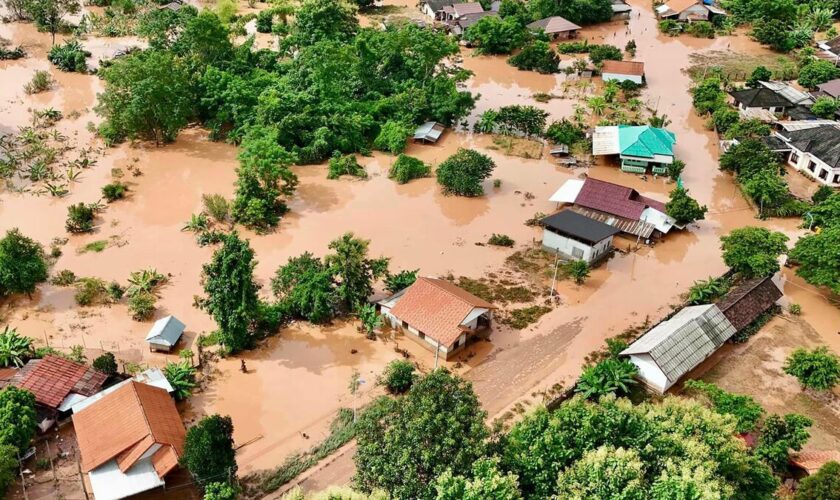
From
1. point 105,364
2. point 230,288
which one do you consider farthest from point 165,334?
point 230,288

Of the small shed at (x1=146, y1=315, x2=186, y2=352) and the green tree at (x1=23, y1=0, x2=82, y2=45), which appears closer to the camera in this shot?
the small shed at (x1=146, y1=315, x2=186, y2=352)

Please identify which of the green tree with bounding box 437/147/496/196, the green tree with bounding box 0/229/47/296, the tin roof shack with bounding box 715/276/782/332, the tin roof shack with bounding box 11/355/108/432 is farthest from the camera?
the green tree with bounding box 437/147/496/196

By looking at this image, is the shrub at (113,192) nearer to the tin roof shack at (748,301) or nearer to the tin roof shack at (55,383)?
the tin roof shack at (55,383)

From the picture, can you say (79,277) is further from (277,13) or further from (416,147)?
(277,13)

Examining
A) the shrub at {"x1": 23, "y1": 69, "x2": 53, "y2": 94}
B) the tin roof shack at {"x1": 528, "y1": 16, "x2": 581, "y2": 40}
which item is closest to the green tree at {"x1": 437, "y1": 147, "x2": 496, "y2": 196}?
the tin roof shack at {"x1": 528, "y1": 16, "x2": 581, "y2": 40}

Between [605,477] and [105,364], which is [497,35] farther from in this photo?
[605,477]

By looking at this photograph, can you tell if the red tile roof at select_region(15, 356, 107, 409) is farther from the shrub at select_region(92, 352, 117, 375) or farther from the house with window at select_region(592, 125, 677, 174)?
the house with window at select_region(592, 125, 677, 174)

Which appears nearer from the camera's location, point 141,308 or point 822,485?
point 822,485
